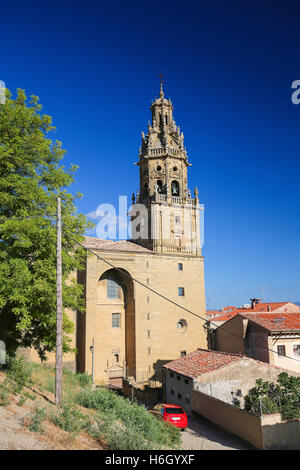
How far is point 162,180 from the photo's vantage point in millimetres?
40219

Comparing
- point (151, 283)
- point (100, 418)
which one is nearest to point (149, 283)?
point (151, 283)

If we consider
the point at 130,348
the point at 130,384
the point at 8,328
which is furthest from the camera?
the point at 130,348

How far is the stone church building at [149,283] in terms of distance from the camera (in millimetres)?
32031

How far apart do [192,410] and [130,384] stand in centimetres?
963

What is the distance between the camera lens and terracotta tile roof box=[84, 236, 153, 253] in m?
34.2

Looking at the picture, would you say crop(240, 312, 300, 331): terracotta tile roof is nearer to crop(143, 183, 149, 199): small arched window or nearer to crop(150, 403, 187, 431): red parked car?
crop(150, 403, 187, 431): red parked car

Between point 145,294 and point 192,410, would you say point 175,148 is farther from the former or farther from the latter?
point 192,410

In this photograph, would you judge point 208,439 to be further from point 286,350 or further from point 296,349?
point 296,349

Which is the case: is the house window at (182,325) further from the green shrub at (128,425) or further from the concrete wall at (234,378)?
the green shrub at (128,425)

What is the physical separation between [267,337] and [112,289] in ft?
53.4

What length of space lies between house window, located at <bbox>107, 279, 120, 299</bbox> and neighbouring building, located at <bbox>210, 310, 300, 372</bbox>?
37.9 feet

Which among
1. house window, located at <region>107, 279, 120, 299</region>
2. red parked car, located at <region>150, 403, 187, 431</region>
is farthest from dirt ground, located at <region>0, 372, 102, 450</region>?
house window, located at <region>107, 279, 120, 299</region>

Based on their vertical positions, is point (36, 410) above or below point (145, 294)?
below
